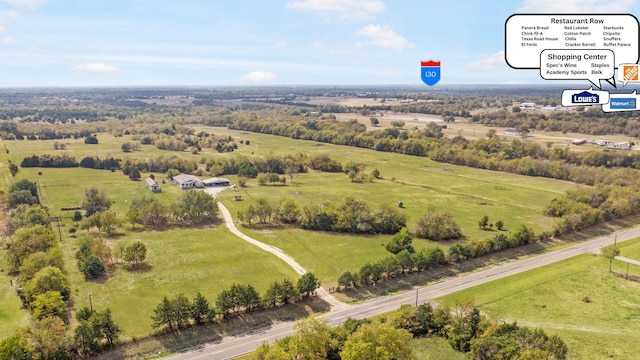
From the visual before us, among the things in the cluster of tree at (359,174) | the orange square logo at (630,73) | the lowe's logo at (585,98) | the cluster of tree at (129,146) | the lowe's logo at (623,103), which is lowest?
the cluster of tree at (359,174)

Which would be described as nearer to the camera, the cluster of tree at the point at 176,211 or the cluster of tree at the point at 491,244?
the cluster of tree at the point at 491,244

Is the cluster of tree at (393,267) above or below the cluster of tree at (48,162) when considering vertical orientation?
below

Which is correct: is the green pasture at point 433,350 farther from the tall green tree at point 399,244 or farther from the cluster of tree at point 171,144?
the cluster of tree at point 171,144

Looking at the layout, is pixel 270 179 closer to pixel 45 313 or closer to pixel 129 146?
pixel 45 313

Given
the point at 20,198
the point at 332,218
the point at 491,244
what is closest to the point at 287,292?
the point at 332,218

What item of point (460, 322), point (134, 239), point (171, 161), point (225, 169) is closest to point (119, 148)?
point (171, 161)

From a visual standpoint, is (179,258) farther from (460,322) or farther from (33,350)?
(460,322)

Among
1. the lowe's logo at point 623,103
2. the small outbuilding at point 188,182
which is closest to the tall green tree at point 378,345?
the lowe's logo at point 623,103
